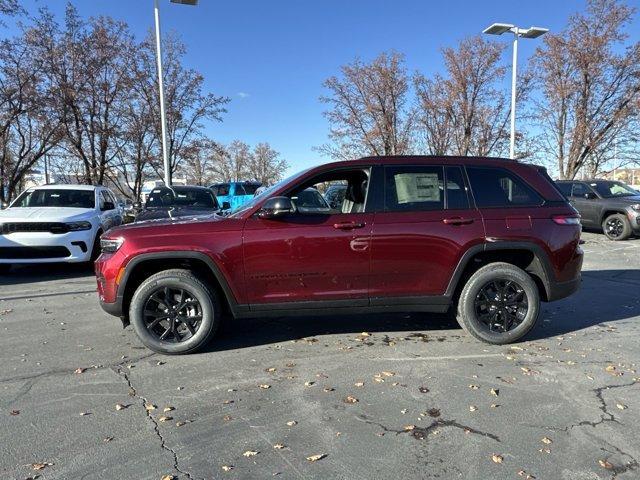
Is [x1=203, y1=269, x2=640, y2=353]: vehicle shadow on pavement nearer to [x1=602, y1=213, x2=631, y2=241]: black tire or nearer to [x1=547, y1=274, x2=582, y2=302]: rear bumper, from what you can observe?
[x1=547, y1=274, x2=582, y2=302]: rear bumper

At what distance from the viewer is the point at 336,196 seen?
17.3 ft

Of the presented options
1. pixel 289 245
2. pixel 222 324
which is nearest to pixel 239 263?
pixel 289 245

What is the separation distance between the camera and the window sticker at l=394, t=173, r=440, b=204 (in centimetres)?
484

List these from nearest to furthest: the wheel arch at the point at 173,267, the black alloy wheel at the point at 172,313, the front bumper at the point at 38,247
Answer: the wheel arch at the point at 173,267, the black alloy wheel at the point at 172,313, the front bumper at the point at 38,247

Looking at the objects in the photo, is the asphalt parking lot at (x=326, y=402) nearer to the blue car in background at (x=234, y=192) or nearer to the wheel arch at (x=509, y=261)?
the wheel arch at (x=509, y=261)

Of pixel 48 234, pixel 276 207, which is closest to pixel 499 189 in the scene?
pixel 276 207

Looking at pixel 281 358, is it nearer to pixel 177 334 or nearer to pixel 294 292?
pixel 294 292

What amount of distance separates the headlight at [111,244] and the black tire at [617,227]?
45.3 feet

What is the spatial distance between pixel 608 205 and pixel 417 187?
38.7 ft

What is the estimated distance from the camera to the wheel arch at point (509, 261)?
481 centimetres

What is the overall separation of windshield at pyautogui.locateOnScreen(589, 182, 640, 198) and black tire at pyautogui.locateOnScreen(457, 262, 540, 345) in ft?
38.7

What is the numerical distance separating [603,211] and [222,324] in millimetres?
12814

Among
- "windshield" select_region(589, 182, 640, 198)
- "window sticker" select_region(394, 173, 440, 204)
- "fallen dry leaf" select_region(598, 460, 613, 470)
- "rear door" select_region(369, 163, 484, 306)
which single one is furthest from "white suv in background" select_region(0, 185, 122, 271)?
"windshield" select_region(589, 182, 640, 198)

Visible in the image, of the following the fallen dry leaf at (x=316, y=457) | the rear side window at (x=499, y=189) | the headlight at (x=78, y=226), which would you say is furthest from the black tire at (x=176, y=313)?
the headlight at (x=78, y=226)
